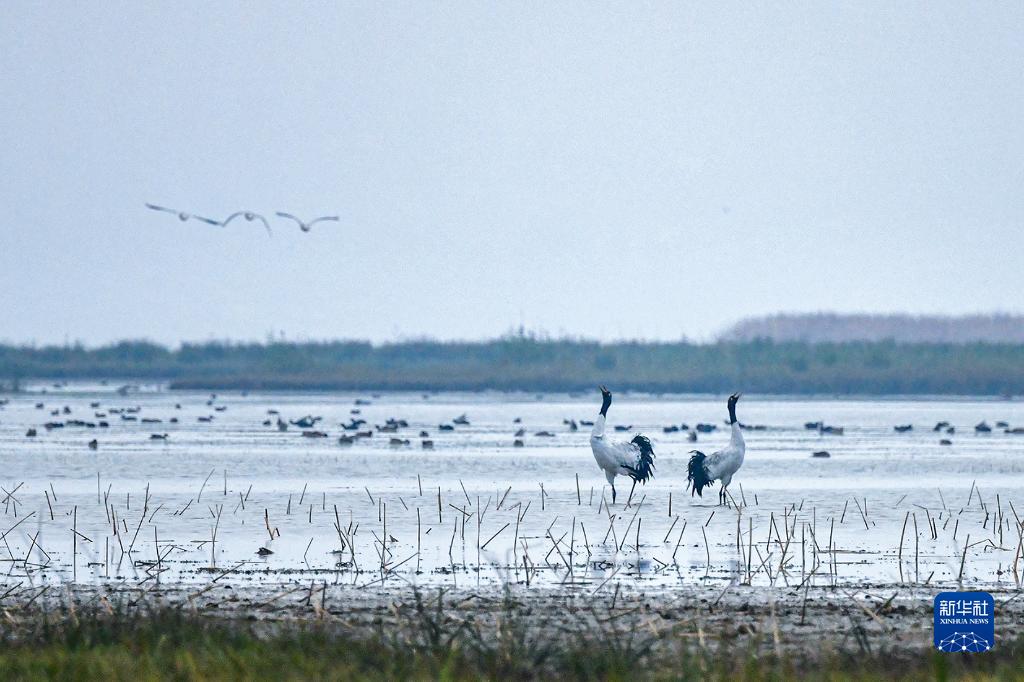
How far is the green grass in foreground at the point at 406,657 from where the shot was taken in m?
8.24

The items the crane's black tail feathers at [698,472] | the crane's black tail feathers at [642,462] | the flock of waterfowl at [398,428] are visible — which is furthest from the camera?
the flock of waterfowl at [398,428]

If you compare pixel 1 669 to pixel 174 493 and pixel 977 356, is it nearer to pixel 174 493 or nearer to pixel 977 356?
pixel 174 493

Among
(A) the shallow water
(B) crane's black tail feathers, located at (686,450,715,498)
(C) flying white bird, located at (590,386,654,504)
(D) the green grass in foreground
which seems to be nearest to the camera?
(D) the green grass in foreground

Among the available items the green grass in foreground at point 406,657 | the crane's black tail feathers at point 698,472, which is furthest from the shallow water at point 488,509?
the green grass in foreground at point 406,657

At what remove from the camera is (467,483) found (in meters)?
23.0

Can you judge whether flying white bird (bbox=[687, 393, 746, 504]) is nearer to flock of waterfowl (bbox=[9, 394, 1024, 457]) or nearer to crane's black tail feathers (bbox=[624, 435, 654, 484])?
crane's black tail feathers (bbox=[624, 435, 654, 484])

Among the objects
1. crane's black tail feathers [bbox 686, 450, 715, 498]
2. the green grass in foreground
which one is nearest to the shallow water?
crane's black tail feathers [bbox 686, 450, 715, 498]

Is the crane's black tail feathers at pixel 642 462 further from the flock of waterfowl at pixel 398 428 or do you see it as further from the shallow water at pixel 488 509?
the flock of waterfowl at pixel 398 428

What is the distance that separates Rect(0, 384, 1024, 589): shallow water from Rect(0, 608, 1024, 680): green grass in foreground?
8.35 feet

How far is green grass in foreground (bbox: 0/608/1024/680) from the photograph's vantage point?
824cm

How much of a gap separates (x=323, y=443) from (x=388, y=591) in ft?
66.5

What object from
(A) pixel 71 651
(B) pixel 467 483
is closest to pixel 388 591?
(A) pixel 71 651

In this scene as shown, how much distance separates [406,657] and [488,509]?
10.3 metres

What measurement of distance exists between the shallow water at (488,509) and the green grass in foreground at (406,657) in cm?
255
